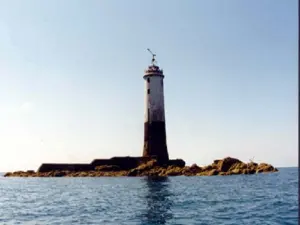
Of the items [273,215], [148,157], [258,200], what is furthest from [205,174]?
[273,215]

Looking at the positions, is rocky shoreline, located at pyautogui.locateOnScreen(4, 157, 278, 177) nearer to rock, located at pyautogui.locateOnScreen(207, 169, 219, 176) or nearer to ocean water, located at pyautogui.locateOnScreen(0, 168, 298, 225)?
rock, located at pyautogui.locateOnScreen(207, 169, 219, 176)

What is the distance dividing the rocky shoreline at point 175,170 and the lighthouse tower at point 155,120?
6.15 ft

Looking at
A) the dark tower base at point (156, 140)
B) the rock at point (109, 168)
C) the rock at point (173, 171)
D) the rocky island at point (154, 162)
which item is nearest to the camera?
the rock at point (173, 171)

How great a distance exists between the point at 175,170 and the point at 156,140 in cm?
559

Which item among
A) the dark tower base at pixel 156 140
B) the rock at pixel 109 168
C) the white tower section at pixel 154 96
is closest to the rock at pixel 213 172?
the dark tower base at pixel 156 140

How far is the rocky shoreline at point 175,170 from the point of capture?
56312 mm

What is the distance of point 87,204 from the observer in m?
23.7

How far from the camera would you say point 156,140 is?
58875 mm

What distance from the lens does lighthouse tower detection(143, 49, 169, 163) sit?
58969 mm

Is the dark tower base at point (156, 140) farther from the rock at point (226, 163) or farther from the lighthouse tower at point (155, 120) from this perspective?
the rock at point (226, 163)

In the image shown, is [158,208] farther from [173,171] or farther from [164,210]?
[173,171]

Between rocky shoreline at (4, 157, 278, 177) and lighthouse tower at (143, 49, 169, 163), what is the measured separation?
1874 mm

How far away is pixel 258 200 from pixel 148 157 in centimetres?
3674

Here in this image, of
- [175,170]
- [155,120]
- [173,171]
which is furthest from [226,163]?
[155,120]
